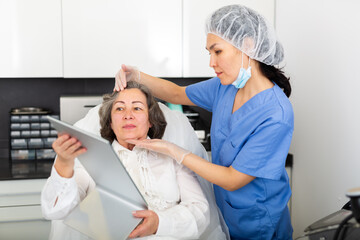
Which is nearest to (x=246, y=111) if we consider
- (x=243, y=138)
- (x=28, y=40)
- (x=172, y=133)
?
(x=243, y=138)

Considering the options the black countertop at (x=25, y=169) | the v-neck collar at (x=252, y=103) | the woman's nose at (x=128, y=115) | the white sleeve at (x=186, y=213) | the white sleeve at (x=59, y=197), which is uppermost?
the v-neck collar at (x=252, y=103)

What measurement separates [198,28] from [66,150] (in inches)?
61.3

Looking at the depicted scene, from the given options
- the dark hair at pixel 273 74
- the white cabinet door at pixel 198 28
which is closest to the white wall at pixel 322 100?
the white cabinet door at pixel 198 28

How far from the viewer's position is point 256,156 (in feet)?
5.15

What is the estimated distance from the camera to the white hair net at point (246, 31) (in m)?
1.63

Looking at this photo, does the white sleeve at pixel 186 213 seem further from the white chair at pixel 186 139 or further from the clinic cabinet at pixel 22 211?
the clinic cabinet at pixel 22 211

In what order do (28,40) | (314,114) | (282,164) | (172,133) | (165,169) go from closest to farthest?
(282,164)
(165,169)
(172,133)
(314,114)
(28,40)

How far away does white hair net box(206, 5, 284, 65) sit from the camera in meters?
1.63

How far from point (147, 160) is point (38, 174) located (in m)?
0.85

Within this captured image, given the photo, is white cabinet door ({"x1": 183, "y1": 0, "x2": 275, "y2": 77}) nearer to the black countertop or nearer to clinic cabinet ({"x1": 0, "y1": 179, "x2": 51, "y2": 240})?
the black countertop

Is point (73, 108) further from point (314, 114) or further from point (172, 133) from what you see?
point (314, 114)

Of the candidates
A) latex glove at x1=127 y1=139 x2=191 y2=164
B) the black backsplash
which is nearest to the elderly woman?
latex glove at x1=127 y1=139 x2=191 y2=164

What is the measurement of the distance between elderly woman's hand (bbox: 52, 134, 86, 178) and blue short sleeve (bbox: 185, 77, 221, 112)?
2.72 feet

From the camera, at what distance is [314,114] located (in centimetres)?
223
